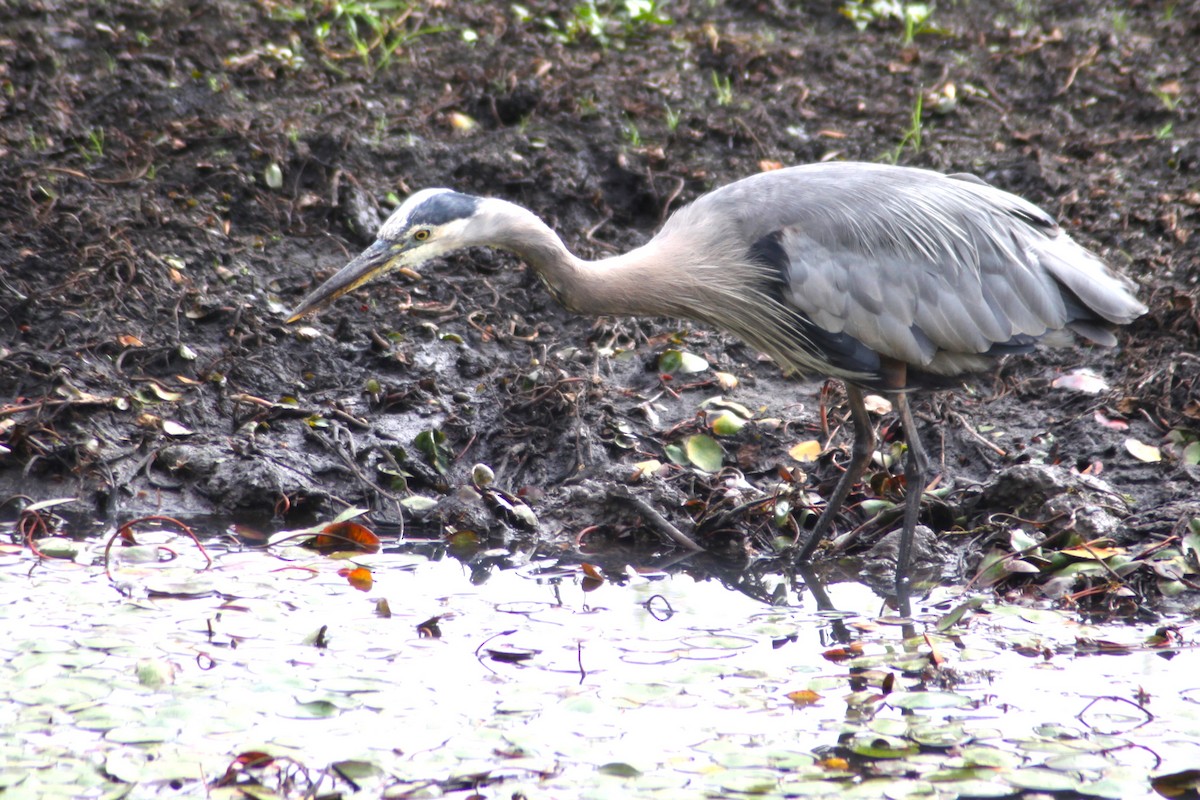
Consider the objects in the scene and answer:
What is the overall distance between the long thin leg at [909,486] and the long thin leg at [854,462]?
0.14 m

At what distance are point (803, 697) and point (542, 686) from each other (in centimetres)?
72

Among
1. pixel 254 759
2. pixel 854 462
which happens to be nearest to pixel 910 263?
pixel 854 462

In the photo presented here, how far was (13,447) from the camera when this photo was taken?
488cm

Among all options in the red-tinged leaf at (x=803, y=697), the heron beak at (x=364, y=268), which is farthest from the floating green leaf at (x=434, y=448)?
the red-tinged leaf at (x=803, y=697)

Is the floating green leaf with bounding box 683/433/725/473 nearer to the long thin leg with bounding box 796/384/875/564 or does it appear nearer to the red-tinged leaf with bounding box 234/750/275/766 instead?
the long thin leg with bounding box 796/384/875/564

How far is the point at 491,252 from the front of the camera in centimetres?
634

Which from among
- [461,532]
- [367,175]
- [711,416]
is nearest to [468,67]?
[367,175]

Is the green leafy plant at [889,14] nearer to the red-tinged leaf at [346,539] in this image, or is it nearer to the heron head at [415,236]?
the heron head at [415,236]

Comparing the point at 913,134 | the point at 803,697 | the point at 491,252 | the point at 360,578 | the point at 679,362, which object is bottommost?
the point at 803,697

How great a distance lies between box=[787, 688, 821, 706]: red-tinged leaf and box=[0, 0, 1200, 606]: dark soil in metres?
1.26

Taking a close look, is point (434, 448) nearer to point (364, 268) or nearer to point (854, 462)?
point (364, 268)

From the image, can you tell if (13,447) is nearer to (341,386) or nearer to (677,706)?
(341,386)

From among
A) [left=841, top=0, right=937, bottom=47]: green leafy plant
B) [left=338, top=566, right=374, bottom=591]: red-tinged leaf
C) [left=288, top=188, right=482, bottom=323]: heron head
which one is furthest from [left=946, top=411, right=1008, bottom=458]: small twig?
[left=841, top=0, right=937, bottom=47]: green leafy plant

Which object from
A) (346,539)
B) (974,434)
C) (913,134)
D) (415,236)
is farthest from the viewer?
(913,134)
